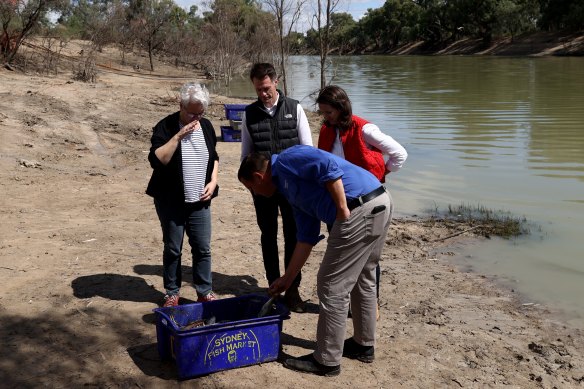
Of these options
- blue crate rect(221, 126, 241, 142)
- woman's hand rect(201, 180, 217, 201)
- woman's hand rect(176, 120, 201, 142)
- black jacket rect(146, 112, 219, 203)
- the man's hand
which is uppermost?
woman's hand rect(176, 120, 201, 142)

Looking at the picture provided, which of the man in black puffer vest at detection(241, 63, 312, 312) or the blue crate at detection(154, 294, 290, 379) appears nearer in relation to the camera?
the blue crate at detection(154, 294, 290, 379)

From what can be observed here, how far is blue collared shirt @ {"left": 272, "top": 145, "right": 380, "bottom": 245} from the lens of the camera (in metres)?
3.49

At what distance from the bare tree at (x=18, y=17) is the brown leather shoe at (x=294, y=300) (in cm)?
1870

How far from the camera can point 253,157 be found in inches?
142

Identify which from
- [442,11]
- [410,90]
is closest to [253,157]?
[410,90]

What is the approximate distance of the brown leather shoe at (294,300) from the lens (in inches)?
195

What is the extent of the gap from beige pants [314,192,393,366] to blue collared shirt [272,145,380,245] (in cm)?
10

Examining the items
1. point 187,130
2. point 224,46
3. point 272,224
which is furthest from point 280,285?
point 224,46

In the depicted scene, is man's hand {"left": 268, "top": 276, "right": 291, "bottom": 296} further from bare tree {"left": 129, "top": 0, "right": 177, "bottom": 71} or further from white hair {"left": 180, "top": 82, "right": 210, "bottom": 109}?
bare tree {"left": 129, "top": 0, "right": 177, "bottom": 71}

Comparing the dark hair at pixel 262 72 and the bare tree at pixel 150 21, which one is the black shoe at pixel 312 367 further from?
the bare tree at pixel 150 21

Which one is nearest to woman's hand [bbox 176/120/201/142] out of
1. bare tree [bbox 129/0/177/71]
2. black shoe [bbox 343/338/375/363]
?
black shoe [bbox 343/338/375/363]

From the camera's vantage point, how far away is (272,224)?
16.0 feet

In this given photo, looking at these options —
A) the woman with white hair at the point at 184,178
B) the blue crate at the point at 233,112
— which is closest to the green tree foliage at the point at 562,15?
the blue crate at the point at 233,112

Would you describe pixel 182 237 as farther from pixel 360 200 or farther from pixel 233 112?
pixel 233 112
